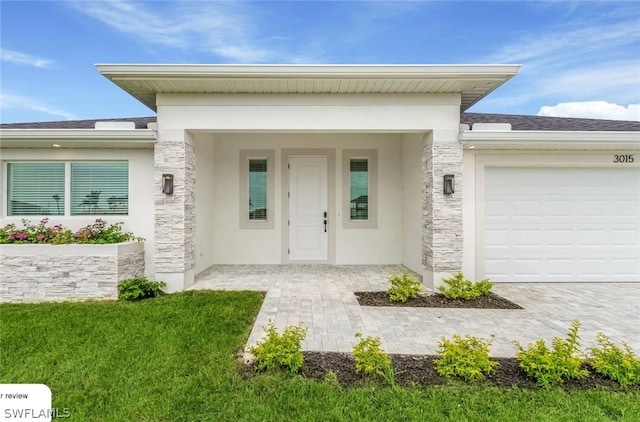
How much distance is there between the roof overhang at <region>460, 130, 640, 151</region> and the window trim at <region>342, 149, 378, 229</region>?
2638 millimetres

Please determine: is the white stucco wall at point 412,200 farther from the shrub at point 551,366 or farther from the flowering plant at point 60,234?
the flowering plant at point 60,234

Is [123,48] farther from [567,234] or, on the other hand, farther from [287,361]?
[567,234]

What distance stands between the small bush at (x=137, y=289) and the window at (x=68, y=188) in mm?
1632

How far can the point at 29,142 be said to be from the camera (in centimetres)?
607

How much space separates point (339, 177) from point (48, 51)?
411 inches

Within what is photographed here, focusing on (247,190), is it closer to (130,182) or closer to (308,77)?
(130,182)

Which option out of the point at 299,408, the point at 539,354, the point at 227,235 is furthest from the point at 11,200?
the point at 539,354

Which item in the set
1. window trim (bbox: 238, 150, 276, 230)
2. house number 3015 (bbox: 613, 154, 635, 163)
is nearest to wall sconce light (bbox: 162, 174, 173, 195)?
window trim (bbox: 238, 150, 276, 230)

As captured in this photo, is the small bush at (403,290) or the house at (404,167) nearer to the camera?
the small bush at (403,290)

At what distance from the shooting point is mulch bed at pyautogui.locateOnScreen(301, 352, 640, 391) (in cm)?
289

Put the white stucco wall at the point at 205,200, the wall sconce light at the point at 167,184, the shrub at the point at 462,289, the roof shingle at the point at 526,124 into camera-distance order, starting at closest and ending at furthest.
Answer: the shrub at the point at 462,289
the wall sconce light at the point at 167,184
the white stucco wall at the point at 205,200
the roof shingle at the point at 526,124

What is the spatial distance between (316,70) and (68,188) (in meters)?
5.47

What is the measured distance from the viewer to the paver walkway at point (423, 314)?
3.88 meters

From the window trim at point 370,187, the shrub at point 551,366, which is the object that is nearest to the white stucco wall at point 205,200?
the window trim at point 370,187
